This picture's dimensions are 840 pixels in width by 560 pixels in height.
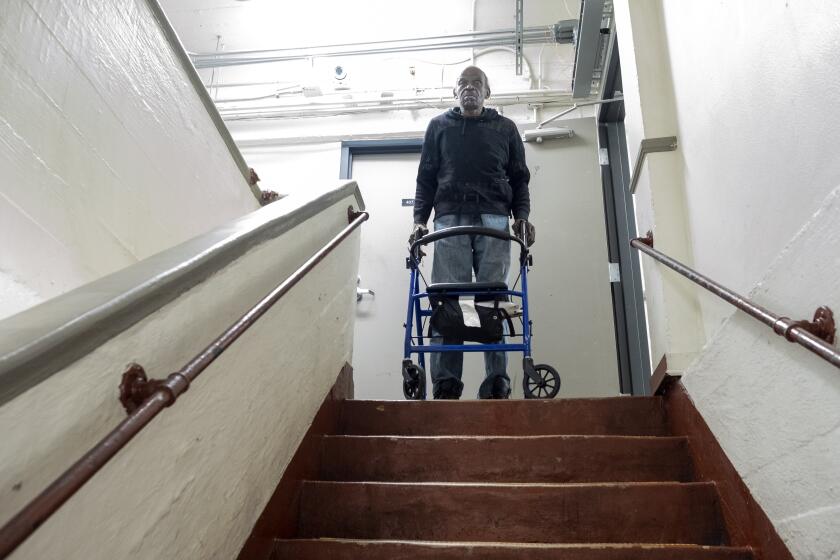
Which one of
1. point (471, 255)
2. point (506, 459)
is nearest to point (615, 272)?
point (471, 255)

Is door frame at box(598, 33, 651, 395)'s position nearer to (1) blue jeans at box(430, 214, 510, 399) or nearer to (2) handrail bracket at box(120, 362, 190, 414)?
(1) blue jeans at box(430, 214, 510, 399)

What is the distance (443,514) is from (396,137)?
3355 mm

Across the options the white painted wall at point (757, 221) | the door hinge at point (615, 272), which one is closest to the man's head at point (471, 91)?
the white painted wall at point (757, 221)

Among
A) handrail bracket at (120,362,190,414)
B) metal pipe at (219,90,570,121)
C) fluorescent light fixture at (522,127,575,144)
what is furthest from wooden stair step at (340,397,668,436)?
metal pipe at (219,90,570,121)

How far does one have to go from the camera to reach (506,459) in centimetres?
186

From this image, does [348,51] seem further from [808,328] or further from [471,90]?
[808,328]

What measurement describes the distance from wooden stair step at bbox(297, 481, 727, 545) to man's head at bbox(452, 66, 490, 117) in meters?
2.02

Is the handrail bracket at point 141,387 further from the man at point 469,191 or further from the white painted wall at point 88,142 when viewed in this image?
the man at point 469,191

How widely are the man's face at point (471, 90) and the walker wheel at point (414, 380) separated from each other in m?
1.35

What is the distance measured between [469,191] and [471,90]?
551 mm

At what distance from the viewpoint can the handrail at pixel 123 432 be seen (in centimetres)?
66

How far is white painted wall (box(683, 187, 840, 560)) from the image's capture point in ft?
3.64

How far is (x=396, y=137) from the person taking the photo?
457 cm

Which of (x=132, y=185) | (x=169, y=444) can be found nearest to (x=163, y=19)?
(x=132, y=185)
